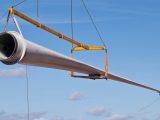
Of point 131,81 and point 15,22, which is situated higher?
point 15,22

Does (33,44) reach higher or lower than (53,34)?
lower

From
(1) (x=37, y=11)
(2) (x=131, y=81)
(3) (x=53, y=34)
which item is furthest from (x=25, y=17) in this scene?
(2) (x=131, y=81)

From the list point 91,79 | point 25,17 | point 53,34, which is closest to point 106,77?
point 91,79

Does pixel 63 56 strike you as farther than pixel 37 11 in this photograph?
No

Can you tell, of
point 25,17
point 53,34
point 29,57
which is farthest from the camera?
point 53,34

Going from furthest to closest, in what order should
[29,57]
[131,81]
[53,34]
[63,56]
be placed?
[131,81], [53,34], [63,56], [29,57]

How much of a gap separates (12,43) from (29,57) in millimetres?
1662

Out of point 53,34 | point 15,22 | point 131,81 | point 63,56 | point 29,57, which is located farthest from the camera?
point 131,81

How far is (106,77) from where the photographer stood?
38.4 metres

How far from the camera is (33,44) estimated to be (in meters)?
20.3

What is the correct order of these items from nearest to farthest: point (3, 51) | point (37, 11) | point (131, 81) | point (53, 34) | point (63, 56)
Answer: point (3, 51) < point (63, 56) < point (37, 11) < point (53, 34) < point (131, 81)

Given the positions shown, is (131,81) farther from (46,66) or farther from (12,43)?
(12,43)

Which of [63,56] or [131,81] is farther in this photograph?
[131,81]

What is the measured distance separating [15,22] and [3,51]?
4.97 m
